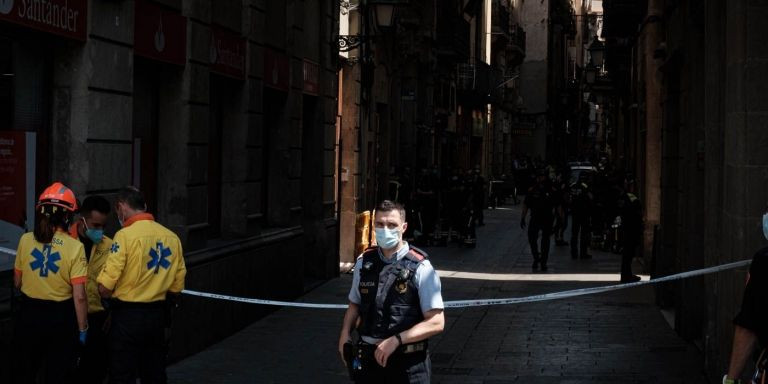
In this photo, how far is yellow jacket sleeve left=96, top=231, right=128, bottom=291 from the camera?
8.42 metres

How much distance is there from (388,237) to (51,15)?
161 inches

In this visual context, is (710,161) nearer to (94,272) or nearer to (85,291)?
(94,272)

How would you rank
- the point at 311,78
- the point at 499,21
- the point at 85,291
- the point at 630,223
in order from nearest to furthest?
the point at 85,291 < the point at 630,223 < the point at 311,78 < the point at 499,21

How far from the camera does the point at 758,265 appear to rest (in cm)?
634

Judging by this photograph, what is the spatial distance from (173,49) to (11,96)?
10.1ft

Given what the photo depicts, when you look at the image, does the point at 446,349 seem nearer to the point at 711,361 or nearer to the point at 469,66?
the point at 711,361

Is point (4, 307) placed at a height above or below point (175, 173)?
below

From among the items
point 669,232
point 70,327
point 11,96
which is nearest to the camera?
point 70,327

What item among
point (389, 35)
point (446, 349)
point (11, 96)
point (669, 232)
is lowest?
point (446, 349)

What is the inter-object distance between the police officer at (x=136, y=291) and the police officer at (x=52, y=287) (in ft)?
0.64

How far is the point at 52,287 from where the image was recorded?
832 cm

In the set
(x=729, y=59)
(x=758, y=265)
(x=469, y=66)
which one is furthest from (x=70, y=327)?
(x=469, y=66)

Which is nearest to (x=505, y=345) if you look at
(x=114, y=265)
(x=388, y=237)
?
(x=114, y=265)

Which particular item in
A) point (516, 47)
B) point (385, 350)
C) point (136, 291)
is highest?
point (516, 47)
